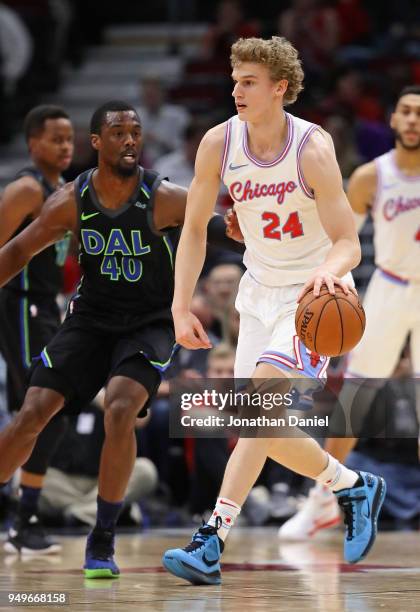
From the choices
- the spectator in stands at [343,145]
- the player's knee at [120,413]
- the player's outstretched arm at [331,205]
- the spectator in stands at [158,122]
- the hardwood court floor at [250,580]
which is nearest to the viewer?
the hardwood court floor at [250,580]

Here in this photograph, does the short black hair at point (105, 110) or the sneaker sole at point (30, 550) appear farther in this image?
the sneaker sole at point (30, 550)

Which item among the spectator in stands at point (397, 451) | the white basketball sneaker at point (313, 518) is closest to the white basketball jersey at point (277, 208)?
the white basketball sneaker at point (313, 518)

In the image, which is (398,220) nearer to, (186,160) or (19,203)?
(19,203)

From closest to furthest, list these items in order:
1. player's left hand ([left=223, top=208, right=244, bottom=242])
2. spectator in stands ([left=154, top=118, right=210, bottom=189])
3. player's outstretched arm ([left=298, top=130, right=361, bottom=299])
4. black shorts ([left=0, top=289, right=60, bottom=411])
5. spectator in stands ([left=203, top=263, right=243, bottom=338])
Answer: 1. player's outstretched arm ([left=298, top=130, right=361, bottom=299])
2. player's left hand ([left=223, top=208, right=244, bottom=242])
3. black shorts ([left=0, top=289, right=60, bottom=411])
4. spectator in stands ([left=203, top=263, right=243, bottom=338])
5. spectator in stands ([left=154, top=118, right=210, bottom=189])

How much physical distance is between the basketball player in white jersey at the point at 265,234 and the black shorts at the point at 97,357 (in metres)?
0.37

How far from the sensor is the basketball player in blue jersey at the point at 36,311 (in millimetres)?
6832

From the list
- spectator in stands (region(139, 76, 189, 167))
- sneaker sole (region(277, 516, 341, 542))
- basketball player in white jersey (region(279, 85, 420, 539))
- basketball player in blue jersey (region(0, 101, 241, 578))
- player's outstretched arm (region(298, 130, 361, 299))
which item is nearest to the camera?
player's outstretched arm (region(298, 130, 361, 299))

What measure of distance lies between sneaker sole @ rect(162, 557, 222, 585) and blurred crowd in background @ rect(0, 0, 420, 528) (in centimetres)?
269

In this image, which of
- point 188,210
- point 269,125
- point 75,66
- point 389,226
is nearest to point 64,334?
point 188,210

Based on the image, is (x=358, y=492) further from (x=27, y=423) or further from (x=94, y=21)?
(x=94, y=21)

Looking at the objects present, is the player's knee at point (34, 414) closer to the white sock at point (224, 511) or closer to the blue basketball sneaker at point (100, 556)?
the blue basketball sneaker at point (100, 556)

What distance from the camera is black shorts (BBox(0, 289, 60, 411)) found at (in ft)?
22.8

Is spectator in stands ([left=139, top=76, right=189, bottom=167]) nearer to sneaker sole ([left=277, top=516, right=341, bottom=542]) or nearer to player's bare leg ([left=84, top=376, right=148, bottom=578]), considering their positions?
sneaker sole ([left=277, top=516, right=341, bottom=542])

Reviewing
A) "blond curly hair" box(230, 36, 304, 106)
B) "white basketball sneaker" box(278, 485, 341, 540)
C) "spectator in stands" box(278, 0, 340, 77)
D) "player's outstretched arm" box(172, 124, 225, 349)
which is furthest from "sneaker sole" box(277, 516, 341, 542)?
"spectator in stands" box(278, 0, 340, 77)
